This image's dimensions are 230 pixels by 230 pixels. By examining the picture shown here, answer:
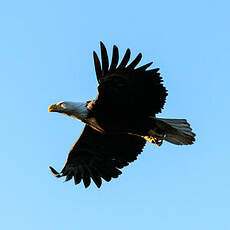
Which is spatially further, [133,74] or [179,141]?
[179,141]

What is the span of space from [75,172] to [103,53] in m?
2.92

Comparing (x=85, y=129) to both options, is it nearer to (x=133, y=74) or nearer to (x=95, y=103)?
(x=95, y=103)

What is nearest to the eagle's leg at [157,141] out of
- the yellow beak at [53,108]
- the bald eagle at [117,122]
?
the bald eagle at [117,122]

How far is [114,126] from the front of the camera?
10703mm

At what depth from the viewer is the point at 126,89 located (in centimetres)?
1027

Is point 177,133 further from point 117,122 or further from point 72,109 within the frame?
point 72,109

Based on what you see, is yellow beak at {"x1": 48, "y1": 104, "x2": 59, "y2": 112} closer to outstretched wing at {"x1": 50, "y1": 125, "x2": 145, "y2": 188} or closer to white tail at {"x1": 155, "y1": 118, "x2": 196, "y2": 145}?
outstretched wing at {"x1": 50, "y1": 125, "x2": 145, "y2": 188}

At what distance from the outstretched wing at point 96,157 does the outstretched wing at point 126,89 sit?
3.80 feet

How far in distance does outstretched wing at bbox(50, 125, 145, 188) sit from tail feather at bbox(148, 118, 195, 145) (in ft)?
2.58

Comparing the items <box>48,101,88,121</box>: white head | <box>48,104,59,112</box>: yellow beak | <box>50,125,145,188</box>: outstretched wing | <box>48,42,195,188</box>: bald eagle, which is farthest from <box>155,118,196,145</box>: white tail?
<box>48,104,59,112</box>: yellow beak

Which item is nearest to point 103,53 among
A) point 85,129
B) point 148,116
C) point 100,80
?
point 100,80

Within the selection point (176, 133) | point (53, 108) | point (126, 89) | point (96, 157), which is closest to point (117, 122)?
point (126, 89)

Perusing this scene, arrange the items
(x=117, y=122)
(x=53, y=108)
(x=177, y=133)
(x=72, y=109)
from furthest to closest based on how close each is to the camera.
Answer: (x=53, y=108), (x=177, y=133), (x=72, y=109), (x=117, y=122)

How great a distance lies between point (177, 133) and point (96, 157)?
166 cm
